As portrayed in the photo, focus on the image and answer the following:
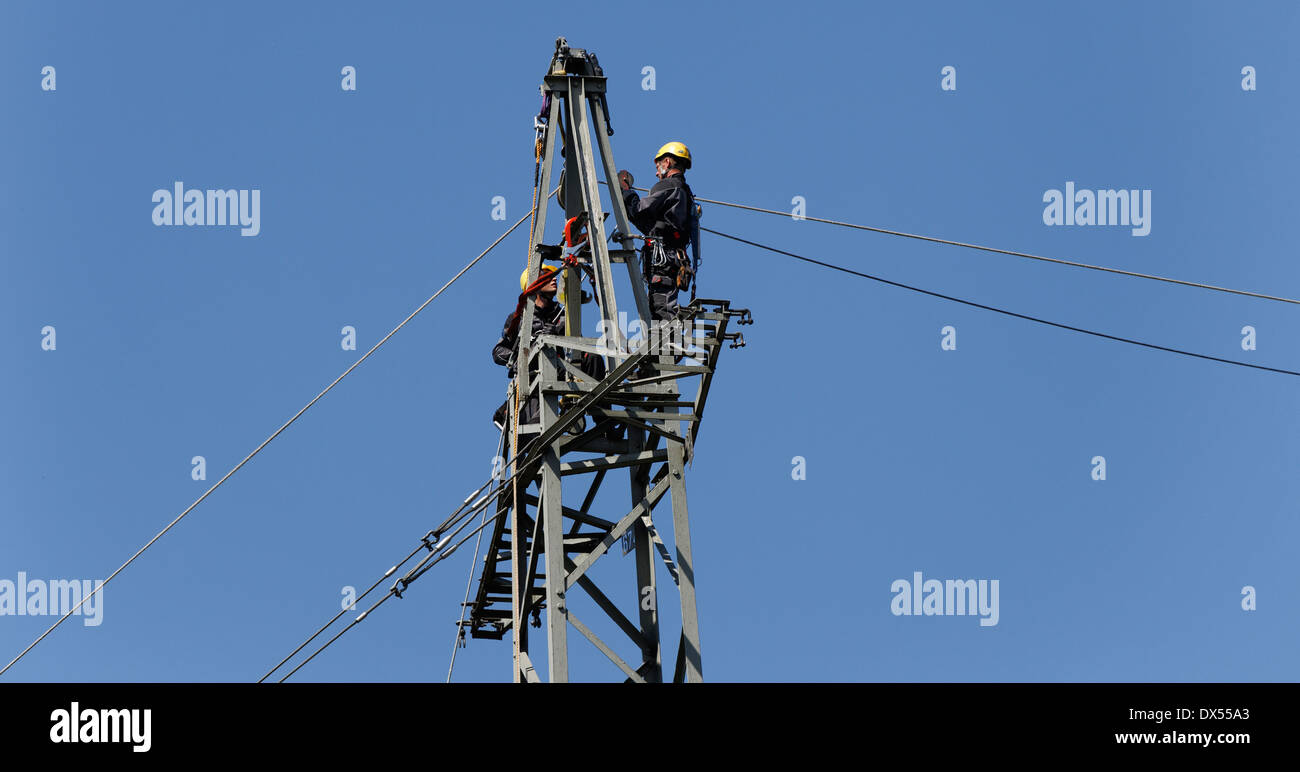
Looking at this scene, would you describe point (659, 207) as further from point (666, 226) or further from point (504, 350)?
point (504, 350)

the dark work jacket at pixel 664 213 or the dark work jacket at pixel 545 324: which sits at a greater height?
the dark work jacket at pixel 664 213

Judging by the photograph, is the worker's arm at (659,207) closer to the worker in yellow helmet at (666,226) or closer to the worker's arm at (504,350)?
the worker in yellow helmet at (666,226)

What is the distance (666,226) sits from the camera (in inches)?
864

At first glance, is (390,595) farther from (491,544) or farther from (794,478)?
(794,478)

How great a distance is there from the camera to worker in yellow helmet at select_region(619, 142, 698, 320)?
2158 cm

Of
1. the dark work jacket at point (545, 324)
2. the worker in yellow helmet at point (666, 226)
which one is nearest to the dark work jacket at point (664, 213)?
the worker in yellow helmet at point (666, 226)

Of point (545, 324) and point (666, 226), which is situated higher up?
point (666, 226)

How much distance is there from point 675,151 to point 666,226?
3.36ft

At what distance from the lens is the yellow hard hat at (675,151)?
22484 mm

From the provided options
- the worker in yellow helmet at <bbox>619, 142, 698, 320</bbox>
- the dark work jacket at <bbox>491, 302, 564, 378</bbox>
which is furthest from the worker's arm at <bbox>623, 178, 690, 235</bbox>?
the dark work jacket at <bbox>491, 302, 564, 378</bbox>

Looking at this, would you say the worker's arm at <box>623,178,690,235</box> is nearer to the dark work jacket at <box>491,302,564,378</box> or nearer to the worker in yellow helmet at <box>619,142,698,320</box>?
the worker in yellow helmet at <box>619,142,698,320</box>

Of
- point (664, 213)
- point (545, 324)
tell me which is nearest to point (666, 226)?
point (664, 213)

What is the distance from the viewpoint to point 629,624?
21.0m
